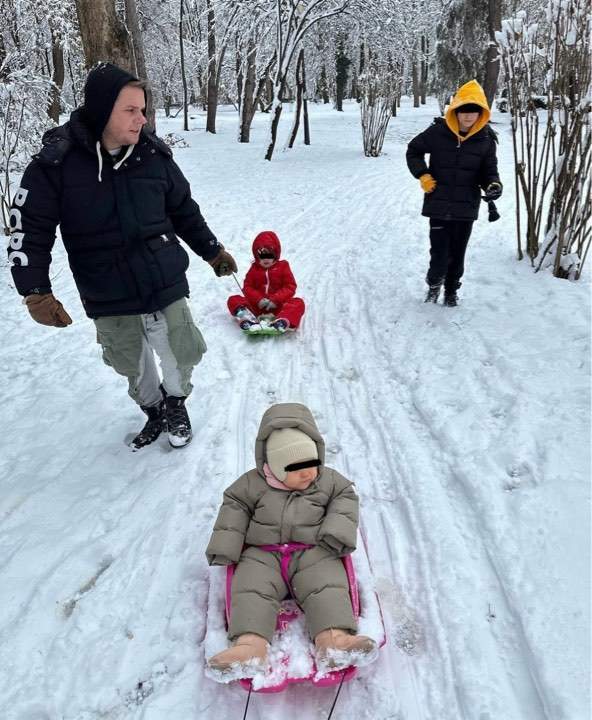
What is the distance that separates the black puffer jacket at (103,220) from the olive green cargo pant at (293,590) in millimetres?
1361

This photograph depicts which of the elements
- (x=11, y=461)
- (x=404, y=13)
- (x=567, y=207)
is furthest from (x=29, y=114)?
(x=404, y=13)

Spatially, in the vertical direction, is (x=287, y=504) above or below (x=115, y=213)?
below

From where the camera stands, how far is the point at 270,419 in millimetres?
2281

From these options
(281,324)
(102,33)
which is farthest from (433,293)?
(102,33)

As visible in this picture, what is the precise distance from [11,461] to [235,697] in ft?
6.54

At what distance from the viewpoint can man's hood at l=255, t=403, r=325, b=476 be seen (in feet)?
7.32

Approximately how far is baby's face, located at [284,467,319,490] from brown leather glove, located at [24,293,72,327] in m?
1.19

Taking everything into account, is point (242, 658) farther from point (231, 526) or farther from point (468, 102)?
point (468, 102)

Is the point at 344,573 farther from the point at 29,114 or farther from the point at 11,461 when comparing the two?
the point at 29,114

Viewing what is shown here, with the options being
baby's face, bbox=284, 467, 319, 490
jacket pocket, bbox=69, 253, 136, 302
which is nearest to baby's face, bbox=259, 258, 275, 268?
jacket pocket, bbox=69, 253, 136, 302

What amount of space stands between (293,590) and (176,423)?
53.7 inches

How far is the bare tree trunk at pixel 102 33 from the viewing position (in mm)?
5387

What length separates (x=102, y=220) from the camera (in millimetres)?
2455

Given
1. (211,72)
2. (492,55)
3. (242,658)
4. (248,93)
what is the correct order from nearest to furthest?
(242,658), (492,55), (248,93), (211,72)
